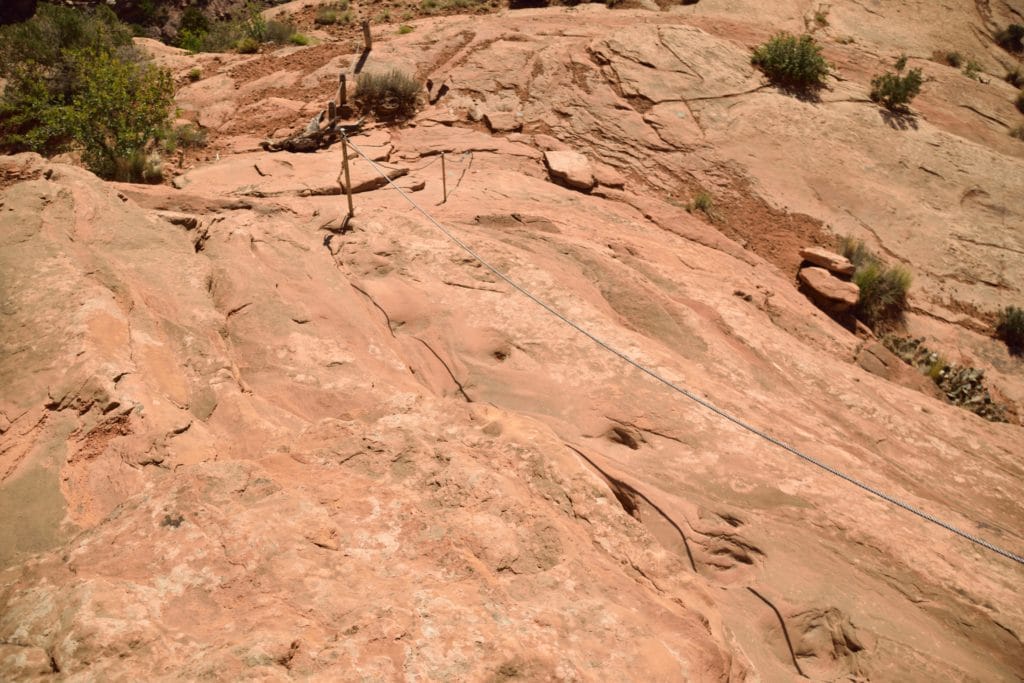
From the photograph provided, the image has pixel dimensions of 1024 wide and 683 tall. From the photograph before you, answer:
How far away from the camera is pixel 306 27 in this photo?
746 inches

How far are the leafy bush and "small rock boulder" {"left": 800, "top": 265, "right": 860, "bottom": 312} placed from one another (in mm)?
11649

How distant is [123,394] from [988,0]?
28.0 m

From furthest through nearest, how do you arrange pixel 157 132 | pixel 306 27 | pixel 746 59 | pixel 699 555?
pixel 306 27 → pixel 746 59 → pixel 157 132 → pixel 699 555

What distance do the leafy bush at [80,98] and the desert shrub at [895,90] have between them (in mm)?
15408

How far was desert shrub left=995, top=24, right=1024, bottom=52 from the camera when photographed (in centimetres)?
1972

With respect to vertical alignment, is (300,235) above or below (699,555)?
above

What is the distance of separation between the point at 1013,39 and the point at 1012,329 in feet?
48.2

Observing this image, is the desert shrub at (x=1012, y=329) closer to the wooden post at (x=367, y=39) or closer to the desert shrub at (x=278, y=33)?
the wooden post at (x=367, y=39)

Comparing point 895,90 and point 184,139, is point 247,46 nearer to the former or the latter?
point 184,139

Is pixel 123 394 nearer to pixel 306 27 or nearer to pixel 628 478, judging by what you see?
pixel 628 478

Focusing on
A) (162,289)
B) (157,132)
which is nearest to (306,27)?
(157,132)

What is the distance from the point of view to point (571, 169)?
1133cm

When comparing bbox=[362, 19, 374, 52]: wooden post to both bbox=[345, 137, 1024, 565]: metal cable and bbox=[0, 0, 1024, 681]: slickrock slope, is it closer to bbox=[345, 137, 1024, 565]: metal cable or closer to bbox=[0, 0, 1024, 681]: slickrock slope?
bbox=[0, 0, 1024, 681]: slickrock slope

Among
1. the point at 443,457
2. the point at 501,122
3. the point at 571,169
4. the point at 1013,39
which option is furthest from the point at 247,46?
the point at 1013,39
